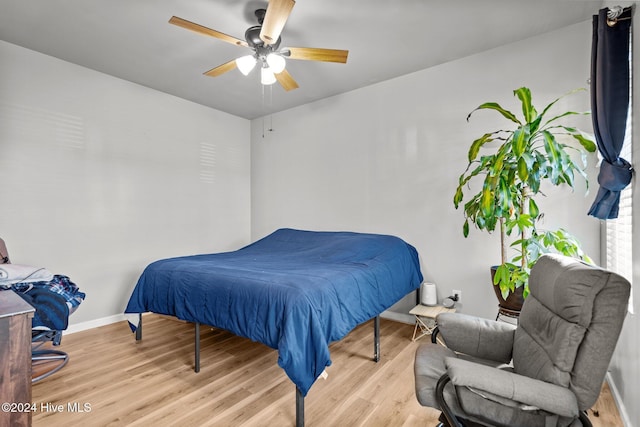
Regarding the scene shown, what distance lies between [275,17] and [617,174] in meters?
2.10

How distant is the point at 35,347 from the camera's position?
2604 mm

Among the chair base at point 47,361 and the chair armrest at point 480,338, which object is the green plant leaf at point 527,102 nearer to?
the chair armrest at point 480,338

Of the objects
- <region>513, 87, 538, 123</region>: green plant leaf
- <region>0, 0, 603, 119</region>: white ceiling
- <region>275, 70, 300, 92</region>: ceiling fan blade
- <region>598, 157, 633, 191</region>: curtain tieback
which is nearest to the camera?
<region>598, 157, 633, 191</region>: curtain tieback

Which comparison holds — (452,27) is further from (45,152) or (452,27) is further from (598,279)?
(45,152)

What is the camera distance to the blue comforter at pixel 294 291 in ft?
5.82

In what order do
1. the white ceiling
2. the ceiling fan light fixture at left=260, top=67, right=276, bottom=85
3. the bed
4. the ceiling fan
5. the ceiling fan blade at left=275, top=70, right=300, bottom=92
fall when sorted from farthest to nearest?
the ceiling fan blade at left=275, top=70, right=300, bottom=92 < the ceiling fan light fixture at left=260, top=67, right=276, bottom=85 < the white ceiling < the ceiling fan < the bed

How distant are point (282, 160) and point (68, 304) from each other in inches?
118

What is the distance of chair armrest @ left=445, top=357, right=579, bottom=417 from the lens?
1.14 meters

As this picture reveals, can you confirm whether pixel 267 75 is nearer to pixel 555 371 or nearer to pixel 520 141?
pixel 520 141

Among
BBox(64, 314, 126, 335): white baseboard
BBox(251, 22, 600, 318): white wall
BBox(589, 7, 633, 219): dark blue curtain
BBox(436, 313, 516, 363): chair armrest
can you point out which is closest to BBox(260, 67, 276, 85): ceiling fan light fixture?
BBox(251, 22, 600, 318): white wall

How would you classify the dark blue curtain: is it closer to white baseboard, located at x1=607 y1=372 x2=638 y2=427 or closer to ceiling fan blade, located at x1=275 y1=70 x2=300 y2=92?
white baseboard, located at x1=607 y1=372 x2=638 y2=427

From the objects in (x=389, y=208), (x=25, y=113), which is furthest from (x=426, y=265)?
(x=25, y=113)

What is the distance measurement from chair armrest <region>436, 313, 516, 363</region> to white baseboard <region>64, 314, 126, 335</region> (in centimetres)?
347

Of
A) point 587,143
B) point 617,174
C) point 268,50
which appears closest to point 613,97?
point 617,174
